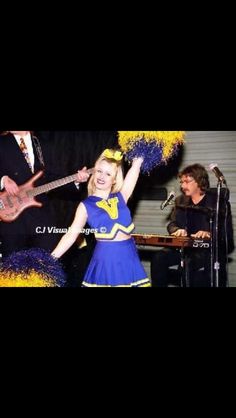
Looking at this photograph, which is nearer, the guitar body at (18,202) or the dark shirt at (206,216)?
the dark shirt at (206,216)

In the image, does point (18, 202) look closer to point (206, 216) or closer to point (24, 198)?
point (24, 198)

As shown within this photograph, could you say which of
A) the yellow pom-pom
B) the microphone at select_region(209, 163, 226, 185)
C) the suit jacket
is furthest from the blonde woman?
the microphone at select_region(209, 163, 226, 185)

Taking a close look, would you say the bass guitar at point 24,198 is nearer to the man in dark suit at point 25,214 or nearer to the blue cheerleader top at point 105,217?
the man in dark suit at point 25,214

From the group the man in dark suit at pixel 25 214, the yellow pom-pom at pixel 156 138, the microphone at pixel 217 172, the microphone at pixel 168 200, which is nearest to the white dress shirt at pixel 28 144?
the man in dark suit at pixel 25 214

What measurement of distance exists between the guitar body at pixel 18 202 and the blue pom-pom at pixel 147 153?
768mm

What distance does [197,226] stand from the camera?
4199 mm

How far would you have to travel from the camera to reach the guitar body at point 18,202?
14.1 ft

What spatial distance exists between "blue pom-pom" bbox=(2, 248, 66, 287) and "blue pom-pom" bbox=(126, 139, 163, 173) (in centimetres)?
104
